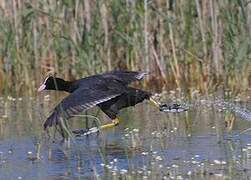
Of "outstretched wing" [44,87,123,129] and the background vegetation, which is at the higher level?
the background vegetation

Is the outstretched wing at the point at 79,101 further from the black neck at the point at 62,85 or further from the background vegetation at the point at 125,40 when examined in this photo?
the background vegetation at the point at 125,40

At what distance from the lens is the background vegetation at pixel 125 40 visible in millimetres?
10172

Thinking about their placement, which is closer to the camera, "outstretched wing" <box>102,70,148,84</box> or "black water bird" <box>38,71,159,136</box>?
"black water bird" <box>38,71,159,136</box>

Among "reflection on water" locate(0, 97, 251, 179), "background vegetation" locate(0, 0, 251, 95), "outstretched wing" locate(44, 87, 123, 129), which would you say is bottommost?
"reflection on water" locate(0, 97, 251, 179)

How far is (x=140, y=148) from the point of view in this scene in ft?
23.2

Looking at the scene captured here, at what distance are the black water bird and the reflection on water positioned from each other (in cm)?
25

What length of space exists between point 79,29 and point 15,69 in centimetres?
88

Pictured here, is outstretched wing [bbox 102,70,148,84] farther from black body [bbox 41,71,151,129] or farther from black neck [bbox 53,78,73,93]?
black neck [bbox 53,78,73,93]

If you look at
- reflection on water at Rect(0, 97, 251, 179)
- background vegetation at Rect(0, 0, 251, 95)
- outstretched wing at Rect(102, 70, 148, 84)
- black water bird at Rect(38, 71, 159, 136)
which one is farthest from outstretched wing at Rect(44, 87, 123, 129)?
background vegetation at Rect(0, 0, 251, 95)

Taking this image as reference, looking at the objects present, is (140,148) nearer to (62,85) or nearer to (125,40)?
(62,85)

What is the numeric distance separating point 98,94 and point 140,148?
0.71m

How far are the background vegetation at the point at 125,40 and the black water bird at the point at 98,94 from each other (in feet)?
6.30

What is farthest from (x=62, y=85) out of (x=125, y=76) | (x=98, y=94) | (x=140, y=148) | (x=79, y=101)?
(x=140, y=148)

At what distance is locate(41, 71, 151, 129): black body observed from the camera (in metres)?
7.20
